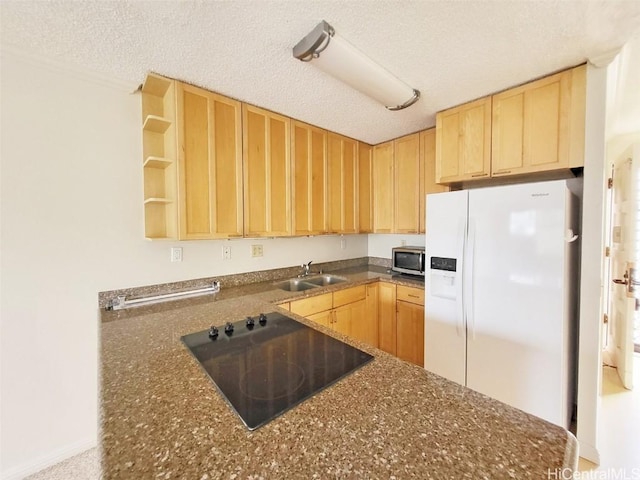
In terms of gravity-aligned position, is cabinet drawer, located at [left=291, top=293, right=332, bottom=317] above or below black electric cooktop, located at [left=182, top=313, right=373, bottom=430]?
below

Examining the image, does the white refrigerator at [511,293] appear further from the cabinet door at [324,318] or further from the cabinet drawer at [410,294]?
the cabinet door at [324,318]

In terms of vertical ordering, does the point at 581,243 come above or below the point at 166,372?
above

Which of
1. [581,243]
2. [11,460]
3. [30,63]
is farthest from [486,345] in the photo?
[30,63]

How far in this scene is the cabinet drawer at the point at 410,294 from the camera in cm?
232

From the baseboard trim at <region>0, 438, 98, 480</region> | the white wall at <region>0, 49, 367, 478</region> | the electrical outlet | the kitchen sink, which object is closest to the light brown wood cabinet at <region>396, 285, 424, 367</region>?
the kitchen sink

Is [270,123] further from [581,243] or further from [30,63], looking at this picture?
[581,243]

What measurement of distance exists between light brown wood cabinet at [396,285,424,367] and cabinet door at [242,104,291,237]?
1.28m

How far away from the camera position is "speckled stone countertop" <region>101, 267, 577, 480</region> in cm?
54

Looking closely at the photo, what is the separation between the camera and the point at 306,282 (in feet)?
8.63

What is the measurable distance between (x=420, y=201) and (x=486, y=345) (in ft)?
4.76

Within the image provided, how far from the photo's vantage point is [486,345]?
5.71ft

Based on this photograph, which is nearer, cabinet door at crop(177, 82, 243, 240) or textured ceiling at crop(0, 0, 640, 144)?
textured ceiling at crop(0, 0, 640, 144)

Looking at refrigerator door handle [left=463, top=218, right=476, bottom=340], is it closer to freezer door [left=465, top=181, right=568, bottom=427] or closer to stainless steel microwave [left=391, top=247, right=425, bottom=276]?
freezer door [left=465, top=181, right=568, bottom=427]

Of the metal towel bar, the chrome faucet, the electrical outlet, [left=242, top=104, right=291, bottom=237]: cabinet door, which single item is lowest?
the metal towel bar
